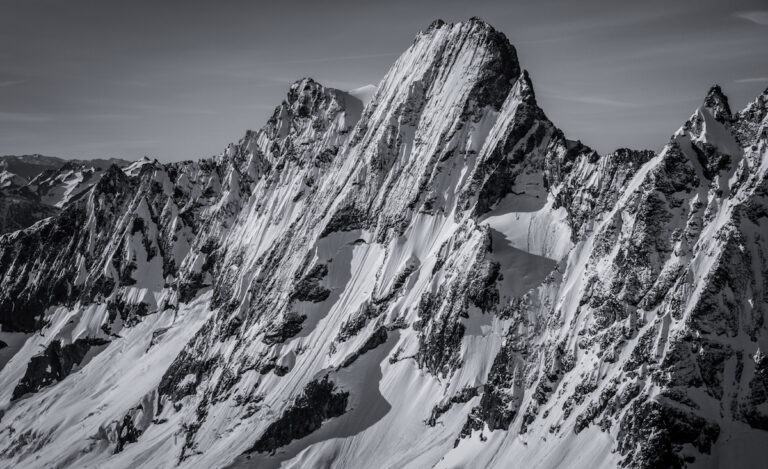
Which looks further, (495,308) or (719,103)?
(495,308)

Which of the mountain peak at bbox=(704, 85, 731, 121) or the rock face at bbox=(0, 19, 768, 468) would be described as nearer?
the rock face at bbox=(0, 19, 768, 468)

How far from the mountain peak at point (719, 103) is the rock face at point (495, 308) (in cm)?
28

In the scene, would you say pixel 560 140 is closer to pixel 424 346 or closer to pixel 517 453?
pixel 424 346

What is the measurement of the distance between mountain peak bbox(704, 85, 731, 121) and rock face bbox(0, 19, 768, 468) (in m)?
0.28

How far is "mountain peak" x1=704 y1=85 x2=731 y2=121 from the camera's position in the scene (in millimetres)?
119438

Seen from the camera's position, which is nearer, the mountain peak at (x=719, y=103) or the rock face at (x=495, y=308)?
the rock face at (x=495, y=308)

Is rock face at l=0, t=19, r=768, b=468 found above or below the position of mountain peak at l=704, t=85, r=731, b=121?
below

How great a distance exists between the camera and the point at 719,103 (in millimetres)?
119750

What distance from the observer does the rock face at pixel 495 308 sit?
4210 inches

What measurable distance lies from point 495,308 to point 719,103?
60375 mm

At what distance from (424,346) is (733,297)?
67.0 meters

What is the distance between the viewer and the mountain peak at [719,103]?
392 feet

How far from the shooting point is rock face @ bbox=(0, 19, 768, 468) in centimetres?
10694

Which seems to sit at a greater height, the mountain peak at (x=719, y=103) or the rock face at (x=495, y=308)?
the mountain peak at (x=719, y=103)
